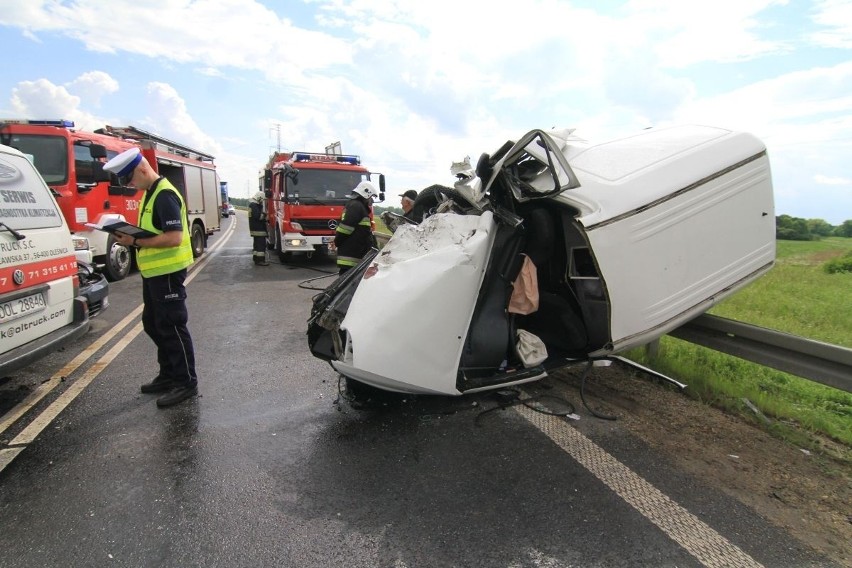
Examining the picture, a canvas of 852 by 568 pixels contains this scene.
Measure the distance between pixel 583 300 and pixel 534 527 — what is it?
71.0 inches

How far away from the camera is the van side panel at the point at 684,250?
3.17 m

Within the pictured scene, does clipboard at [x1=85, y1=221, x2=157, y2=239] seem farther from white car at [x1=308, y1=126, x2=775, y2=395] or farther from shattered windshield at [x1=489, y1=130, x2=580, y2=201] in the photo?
shattered windshield at [x1=489, y1=130, x2=580, y2=201]

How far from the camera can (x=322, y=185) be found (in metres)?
11.9

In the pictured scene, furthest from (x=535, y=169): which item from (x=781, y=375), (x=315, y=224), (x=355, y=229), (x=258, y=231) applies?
(x=258, y=231)

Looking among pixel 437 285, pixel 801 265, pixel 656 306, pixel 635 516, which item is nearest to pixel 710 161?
pixel 656 306

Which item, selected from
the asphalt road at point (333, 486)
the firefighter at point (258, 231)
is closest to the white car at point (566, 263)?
the asphalt road at point (333, 486)

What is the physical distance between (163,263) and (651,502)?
3792 mm

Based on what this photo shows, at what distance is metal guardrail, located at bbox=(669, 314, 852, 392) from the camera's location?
3121mm

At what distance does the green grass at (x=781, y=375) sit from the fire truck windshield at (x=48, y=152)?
30.0ft

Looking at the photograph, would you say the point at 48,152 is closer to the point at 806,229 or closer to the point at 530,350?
the point at 530,350

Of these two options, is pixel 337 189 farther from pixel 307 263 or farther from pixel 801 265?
pixel 801 265

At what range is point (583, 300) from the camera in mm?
3760

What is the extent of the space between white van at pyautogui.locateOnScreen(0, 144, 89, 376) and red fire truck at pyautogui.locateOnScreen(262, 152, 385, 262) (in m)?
7.03

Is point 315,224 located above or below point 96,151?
below
